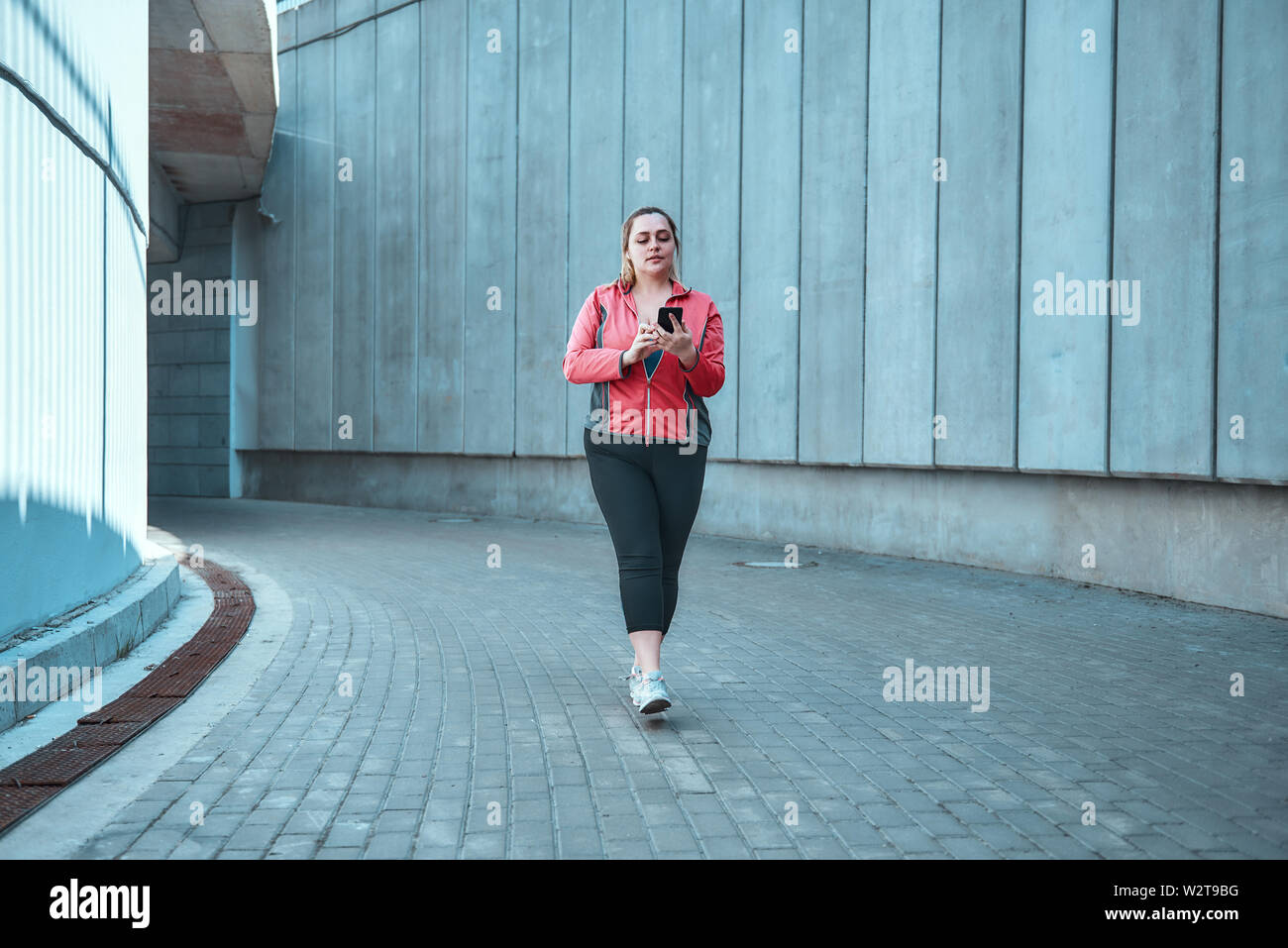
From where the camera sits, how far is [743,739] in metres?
4.25

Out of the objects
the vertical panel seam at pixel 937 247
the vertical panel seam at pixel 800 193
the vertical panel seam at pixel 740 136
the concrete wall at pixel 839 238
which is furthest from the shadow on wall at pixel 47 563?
the vertical panel seam at pixel 740 136

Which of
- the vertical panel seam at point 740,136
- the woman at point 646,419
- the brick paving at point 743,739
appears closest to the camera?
the brick paving at point 743,739

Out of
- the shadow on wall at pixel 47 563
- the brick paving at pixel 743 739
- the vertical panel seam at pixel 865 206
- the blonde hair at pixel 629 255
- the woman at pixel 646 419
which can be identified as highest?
the vertical panel seam at pixel 865 206

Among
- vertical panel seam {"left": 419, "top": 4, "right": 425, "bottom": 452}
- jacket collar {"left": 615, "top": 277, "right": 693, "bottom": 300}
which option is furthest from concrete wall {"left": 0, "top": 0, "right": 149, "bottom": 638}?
vertical panel seam {"left": 419, "top": 4, "right": 425, "bottom": 452}

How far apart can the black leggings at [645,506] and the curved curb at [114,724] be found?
193 centimetres

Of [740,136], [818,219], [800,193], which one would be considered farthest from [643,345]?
[740,136]

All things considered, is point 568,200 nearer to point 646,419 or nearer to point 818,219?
point 818,219

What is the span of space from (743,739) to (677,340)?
1.50m

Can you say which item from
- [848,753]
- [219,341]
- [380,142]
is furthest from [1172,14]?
[219,341]

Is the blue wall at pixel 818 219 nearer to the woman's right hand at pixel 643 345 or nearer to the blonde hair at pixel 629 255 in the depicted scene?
the blonde hair at pixel 629 255

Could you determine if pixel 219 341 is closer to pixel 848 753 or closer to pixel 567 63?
pixel 567 63

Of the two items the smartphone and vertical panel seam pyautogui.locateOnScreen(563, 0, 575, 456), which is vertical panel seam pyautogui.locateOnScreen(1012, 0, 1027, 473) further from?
vertical panel seam pyautogui.locateOnScreen(563, 0, 575, 456)

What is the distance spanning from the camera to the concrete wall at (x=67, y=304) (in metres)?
4.72
